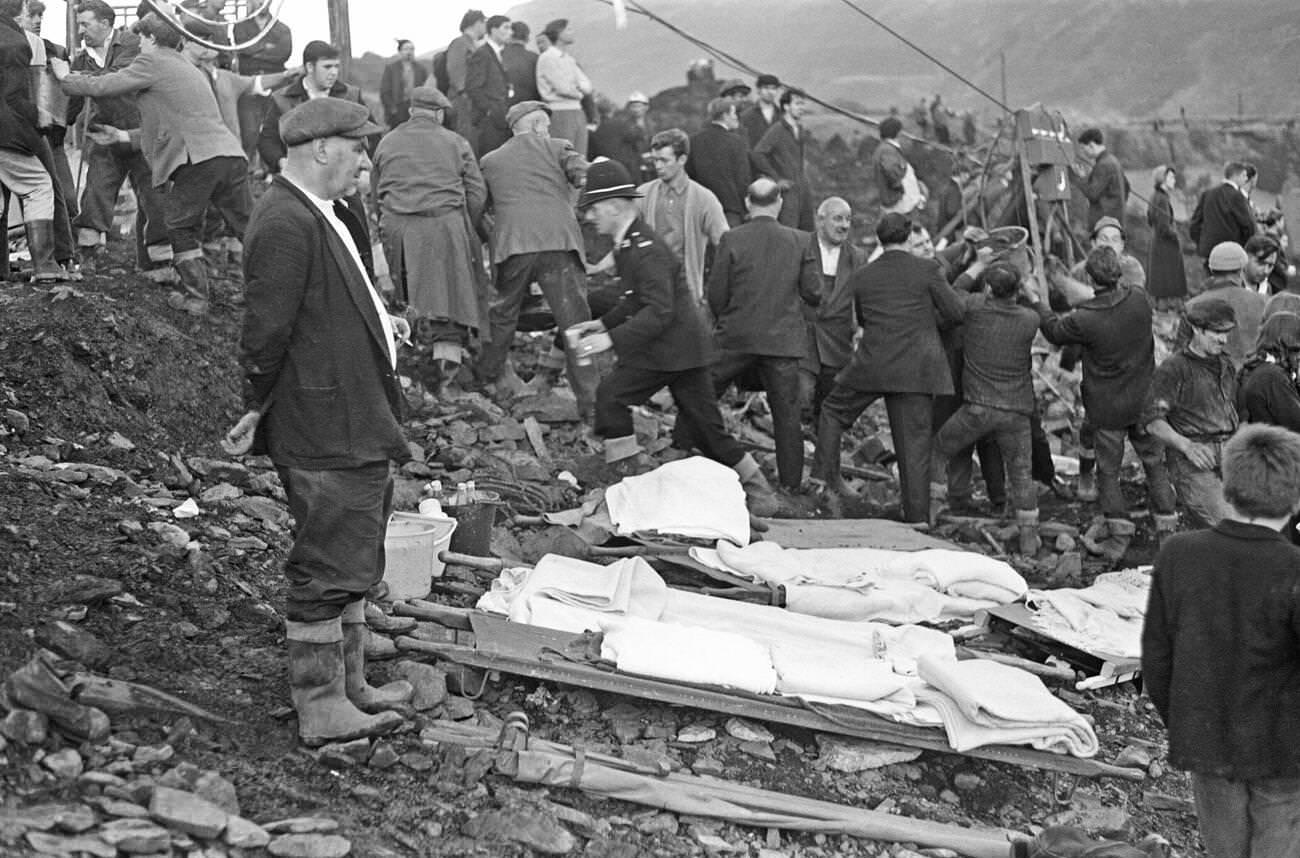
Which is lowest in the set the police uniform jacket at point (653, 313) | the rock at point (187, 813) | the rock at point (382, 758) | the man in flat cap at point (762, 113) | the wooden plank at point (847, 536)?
the rock at point (382, 758)

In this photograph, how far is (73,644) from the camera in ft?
17.1

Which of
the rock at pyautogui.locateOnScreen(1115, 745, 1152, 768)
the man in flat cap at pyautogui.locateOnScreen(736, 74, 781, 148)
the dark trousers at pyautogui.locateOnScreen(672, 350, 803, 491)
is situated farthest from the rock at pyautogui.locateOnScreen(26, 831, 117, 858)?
the man in flat cap at pyautogui.locateOnScreen(736, 74, 781, 148)

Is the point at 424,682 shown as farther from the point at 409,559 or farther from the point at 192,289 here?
the point at 192,289

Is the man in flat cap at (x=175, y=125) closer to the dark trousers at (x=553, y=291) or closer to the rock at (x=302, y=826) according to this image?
the dark trousers at (x=553, y=291)

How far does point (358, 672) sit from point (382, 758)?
39 centimetres

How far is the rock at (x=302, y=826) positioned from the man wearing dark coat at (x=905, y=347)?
5418 millimetres

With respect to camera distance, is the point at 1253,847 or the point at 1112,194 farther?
the point at 1112,194

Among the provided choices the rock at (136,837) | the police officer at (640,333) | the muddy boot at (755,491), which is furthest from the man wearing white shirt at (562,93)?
the rock at (136,837)

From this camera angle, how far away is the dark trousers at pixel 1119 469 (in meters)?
9.09

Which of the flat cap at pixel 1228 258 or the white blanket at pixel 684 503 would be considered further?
the flat cap at pixel 1228 258

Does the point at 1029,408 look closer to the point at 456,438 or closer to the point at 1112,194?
the point at 456,438

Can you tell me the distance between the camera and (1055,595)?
7.42 metres

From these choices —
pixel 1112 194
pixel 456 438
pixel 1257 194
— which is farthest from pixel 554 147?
pixel 1257 194

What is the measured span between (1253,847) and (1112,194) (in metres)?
10.8
